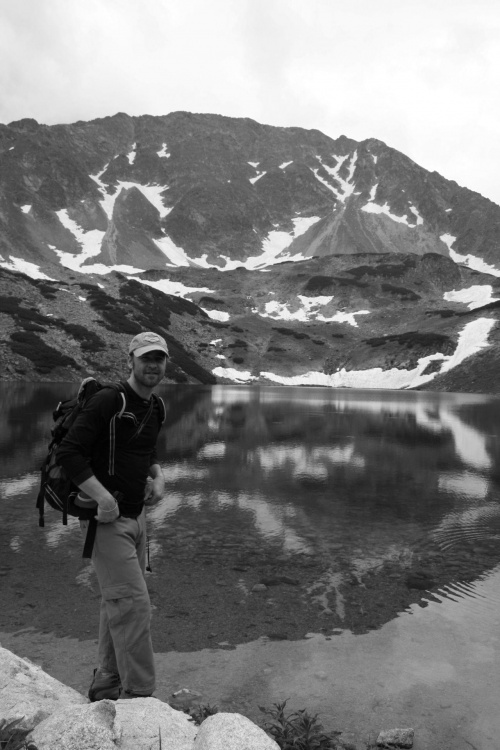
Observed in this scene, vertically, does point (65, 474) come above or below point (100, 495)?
above

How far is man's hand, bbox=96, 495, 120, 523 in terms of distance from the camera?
430 centimetres

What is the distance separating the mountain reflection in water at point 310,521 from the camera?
25.1ft

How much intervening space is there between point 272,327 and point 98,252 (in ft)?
329

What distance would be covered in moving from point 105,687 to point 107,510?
1648 millimetres

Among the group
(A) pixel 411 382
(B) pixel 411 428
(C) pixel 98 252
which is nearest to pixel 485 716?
(B) pixel 411 428

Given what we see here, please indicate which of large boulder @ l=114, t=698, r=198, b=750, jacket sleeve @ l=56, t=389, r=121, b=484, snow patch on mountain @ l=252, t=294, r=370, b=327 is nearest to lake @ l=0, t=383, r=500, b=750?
large boulder @ l=114, t=698, r=198, b=750

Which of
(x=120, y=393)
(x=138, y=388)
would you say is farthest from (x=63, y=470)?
(x=138, y=388)

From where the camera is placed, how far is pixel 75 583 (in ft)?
25.4

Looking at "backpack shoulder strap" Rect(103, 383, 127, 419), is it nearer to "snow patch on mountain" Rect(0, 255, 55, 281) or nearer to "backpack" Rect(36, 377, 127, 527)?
"backpack" Rect(36, 377, 127, 527)

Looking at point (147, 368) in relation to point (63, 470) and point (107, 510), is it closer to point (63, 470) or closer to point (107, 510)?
point (63, 470)

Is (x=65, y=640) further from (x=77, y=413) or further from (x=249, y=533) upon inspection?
(x=249, y=533)

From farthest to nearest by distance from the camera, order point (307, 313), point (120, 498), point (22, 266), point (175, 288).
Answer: point (175, 288), point (22, 266), point (307, 313), point (120, 498)

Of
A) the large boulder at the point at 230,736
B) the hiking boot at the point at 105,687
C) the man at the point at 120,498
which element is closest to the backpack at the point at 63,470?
the man at the point at 120,498

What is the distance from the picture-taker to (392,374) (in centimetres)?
10256
